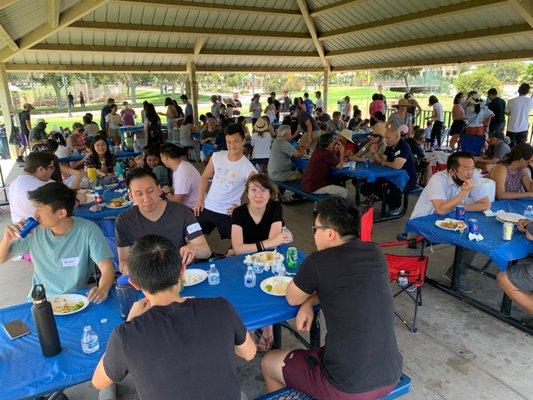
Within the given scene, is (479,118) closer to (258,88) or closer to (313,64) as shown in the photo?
(313,64)

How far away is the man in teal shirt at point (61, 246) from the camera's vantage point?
2.22 metres

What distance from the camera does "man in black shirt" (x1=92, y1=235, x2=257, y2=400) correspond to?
49.3 inches

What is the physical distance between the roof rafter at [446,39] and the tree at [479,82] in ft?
61.4

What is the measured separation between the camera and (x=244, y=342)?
4.91 ft

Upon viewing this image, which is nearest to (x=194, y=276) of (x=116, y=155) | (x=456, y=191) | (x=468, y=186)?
(x=468, y=186)

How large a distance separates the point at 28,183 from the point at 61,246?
1.60 m

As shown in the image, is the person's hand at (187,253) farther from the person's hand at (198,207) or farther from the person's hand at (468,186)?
the person's hand at (468,186)

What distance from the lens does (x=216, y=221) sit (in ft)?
12.8

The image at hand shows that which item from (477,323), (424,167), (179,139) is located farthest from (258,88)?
(477,323)

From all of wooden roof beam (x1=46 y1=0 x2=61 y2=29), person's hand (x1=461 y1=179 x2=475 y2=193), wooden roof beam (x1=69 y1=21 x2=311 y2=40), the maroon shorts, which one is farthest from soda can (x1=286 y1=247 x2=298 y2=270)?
wooden roof beam (x1=69 y1=21 x2=311 y2=40)

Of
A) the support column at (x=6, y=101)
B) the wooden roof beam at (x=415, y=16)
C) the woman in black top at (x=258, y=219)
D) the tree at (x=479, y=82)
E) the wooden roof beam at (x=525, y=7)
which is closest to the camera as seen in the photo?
the woman in black top at (x=258, y=219)

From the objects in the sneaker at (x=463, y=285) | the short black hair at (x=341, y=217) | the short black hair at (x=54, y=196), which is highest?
the short black hair at (x=54, y=196)

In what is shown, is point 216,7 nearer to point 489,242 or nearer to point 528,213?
point 528,213

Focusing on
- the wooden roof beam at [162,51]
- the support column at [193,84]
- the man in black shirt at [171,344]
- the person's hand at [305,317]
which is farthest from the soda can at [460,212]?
the support column at [193,84]
